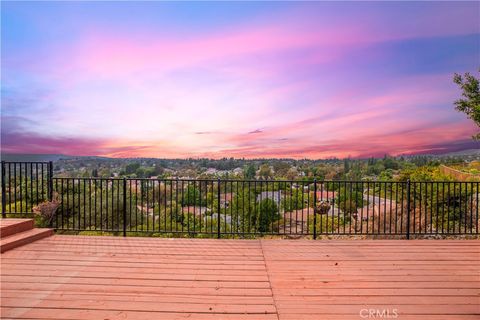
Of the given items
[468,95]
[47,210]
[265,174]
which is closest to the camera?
[468,95]

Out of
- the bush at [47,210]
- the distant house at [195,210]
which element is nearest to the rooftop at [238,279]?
the bush at [47,210]

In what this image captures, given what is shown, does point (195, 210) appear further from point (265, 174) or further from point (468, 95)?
point (468, 95)

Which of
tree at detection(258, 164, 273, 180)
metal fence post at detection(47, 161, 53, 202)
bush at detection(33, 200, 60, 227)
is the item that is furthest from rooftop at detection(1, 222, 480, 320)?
tree at detection(258, 164, 273, 180)

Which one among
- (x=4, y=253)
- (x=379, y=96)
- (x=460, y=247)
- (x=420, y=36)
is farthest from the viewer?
(x=379, y=96)

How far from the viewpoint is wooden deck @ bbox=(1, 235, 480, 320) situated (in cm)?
270

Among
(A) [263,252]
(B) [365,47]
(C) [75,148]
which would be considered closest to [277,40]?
(B) [365,47]

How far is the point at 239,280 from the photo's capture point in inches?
134

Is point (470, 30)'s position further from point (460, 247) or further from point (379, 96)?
point (460, 247)

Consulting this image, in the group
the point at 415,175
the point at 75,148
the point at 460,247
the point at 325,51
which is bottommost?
the point at 460,247

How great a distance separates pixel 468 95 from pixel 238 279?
5.54m

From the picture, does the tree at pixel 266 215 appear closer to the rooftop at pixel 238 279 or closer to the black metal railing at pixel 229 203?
the black metal railing at pixel 229 203

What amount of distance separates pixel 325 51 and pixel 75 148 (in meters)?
14.0

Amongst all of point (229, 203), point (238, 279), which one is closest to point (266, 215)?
point (229, 203)

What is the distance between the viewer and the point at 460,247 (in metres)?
4.85
